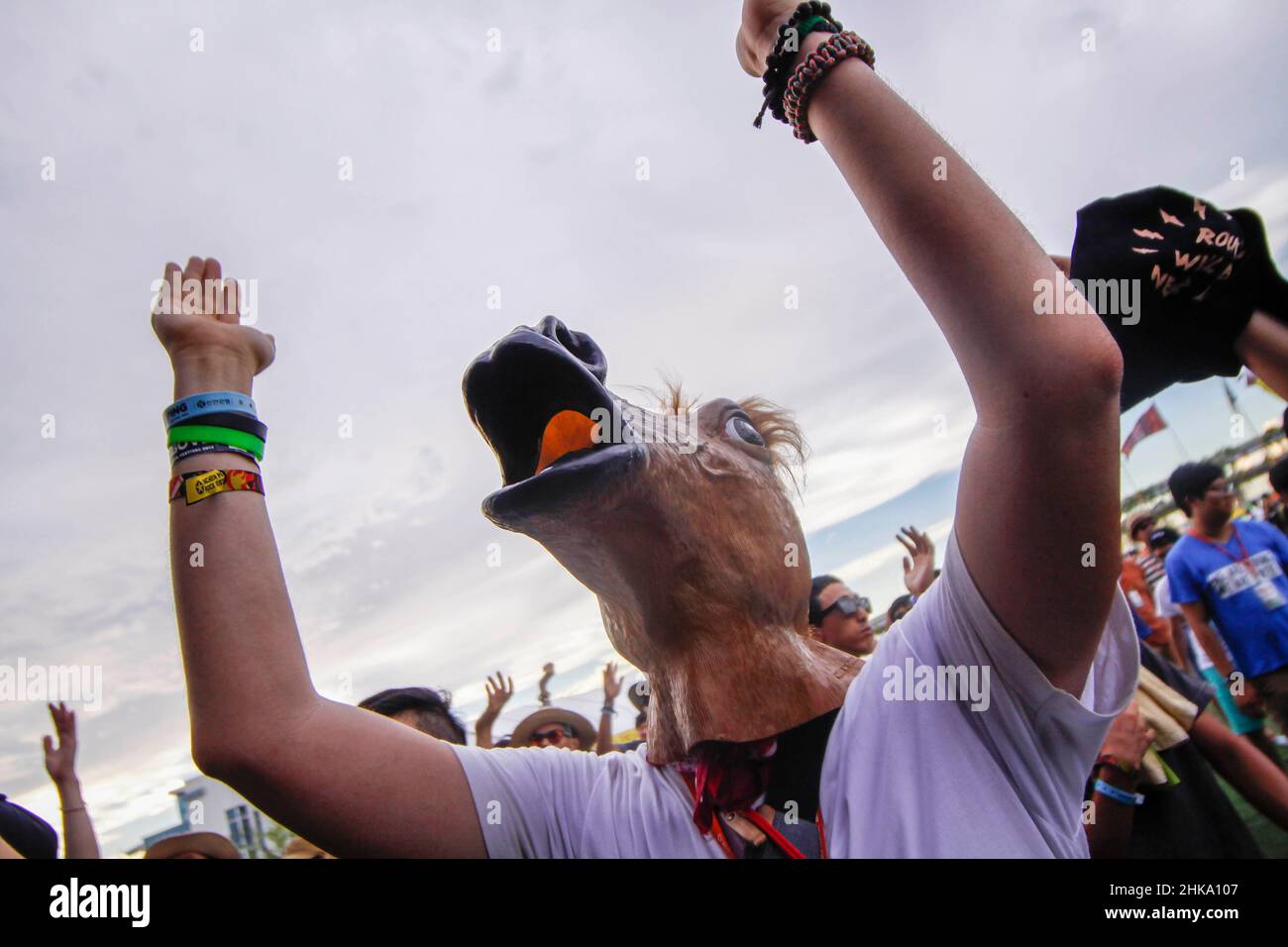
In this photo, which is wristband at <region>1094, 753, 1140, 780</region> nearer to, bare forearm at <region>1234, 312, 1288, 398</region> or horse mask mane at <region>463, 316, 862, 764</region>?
horse mask mane at <region>463, 316, 862, 764</region>

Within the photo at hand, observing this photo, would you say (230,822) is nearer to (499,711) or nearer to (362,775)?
(499,711)

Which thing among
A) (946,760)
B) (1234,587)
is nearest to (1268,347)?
(946,760)

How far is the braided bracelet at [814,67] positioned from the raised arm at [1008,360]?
1 cm

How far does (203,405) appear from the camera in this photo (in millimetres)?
1071

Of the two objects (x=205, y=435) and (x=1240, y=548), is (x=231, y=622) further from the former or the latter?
(x=1240, y=548)

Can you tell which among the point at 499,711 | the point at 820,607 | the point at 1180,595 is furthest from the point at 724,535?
the point at 1180,595

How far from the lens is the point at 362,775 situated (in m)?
1.05

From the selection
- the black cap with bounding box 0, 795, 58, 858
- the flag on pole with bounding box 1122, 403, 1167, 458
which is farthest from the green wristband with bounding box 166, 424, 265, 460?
the flag on pole with bounding box 1122, 403, 1167, 458

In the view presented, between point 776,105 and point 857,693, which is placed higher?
point 776,105

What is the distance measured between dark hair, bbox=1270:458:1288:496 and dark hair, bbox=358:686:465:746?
3.46 m

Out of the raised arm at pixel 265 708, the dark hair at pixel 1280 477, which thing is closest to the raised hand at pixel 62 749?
the raised arm at pixel 265 708

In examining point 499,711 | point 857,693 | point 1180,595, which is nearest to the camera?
point 857,693

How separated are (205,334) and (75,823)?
6.00 feet
